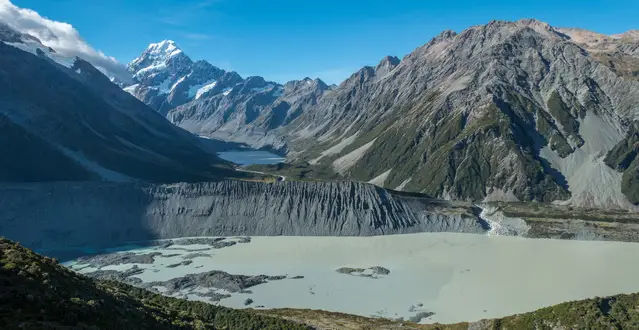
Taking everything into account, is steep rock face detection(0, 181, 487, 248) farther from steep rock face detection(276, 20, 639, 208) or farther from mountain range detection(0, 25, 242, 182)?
steep rock face detection(276, 20, 639, 208)

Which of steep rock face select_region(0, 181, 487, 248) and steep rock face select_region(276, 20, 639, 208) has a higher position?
steep rock face select_region(276, 20, 639, 208)

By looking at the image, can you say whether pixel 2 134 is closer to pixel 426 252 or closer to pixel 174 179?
pixel 174 179

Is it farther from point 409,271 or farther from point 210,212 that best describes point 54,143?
point 409,271

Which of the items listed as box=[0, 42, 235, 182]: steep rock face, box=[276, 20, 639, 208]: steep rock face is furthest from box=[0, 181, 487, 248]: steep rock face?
box=[276, 20, 639, 208]: steep rock face

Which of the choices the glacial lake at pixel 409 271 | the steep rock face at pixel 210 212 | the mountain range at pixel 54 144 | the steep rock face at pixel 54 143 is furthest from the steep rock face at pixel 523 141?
the steep rock face at pixel 54 143

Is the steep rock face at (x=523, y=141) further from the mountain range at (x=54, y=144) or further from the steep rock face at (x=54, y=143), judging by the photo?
the steep rock face at (x=54, y=143)

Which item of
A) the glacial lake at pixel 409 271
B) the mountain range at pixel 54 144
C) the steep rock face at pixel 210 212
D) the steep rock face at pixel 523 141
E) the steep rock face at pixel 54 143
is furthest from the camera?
the steep rock face at pixel 523 141
